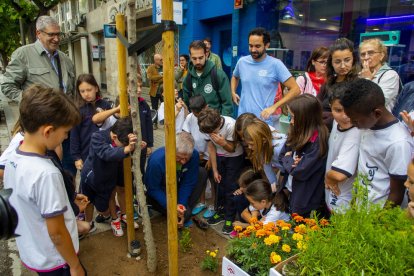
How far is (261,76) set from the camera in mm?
Result: 3297

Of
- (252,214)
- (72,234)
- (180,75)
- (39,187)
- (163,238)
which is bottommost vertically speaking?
(163,238)

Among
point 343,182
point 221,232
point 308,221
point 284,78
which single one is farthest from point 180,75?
point 308,221

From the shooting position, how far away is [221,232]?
3096 mm

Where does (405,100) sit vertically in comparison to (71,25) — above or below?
below

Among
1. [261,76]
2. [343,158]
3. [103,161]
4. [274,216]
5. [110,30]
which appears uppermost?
[110,30]

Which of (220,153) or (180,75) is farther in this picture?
(180,75)

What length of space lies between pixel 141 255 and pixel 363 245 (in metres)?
2.09

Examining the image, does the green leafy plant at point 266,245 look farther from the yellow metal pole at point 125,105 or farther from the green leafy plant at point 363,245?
the yellow metal pole at point 125,105

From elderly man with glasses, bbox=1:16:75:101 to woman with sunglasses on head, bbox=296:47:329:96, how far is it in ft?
8.95

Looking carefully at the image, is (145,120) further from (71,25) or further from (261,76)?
(71,25)

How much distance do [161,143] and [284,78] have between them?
140 inches

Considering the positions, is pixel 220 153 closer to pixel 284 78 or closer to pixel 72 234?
pixel 284 78

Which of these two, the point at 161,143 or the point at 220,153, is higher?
the point at 220,153

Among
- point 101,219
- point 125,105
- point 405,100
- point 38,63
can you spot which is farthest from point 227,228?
point 38,63
